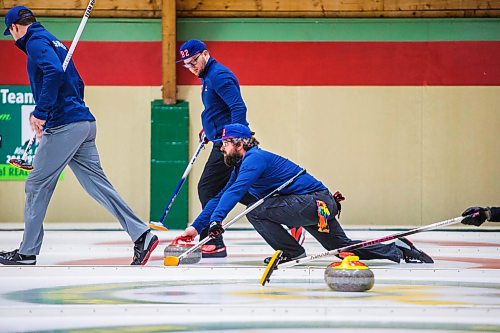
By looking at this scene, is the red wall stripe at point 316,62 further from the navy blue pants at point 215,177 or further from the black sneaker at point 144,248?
the black sneaker at point 144,248

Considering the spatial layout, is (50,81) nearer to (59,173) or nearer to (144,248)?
(59,173)

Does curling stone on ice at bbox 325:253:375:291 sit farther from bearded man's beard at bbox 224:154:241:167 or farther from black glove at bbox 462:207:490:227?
bearded man's beard at bbox 224:154:241:167

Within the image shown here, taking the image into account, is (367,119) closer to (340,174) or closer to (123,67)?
(340,174)

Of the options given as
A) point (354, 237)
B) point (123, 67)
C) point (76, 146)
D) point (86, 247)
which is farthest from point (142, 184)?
point (76, 146)

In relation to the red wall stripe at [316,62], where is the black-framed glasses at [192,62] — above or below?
below

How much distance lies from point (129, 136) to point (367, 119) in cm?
304

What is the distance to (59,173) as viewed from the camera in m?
6.98

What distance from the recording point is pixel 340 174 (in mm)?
13969

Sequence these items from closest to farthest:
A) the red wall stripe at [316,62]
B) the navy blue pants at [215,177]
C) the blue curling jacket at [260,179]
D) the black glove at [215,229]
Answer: the black glove at [215,229] < the blue curling jacket at [260,179] < the navy blue pants at [215,177] < the red wall stripe at [316,62]

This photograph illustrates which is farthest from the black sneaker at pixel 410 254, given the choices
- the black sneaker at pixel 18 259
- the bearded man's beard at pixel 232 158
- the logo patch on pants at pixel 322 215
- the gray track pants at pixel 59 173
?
the black sneaker at pixel 18 259

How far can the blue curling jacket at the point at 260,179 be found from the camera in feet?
20.9

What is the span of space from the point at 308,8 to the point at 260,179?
7302 millimetres

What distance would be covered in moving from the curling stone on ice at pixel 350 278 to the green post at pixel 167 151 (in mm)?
8333

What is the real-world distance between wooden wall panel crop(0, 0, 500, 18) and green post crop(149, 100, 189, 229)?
1.20 metres
